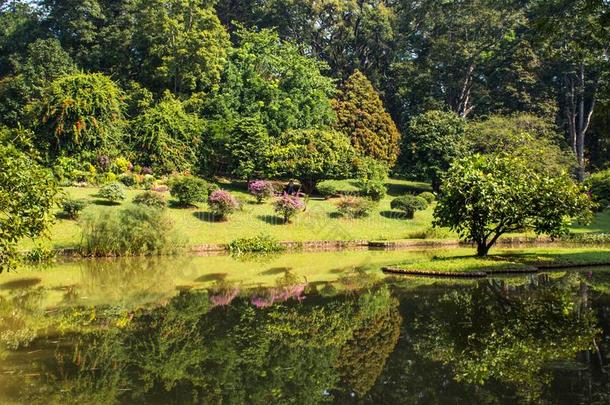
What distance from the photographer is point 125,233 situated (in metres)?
26.9

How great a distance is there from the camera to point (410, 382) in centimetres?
919

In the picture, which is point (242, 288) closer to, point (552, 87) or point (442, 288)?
point (442, 288)

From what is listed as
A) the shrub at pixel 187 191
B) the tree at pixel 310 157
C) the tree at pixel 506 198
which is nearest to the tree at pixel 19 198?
the tree at pixel 506 198

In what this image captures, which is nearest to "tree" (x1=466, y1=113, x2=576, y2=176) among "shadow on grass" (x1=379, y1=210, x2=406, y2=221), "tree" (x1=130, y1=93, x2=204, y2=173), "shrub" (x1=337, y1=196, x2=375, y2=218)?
"shadow on grass" (x1=379, y1=210, x2=406, y2=221)

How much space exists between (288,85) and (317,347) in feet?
137

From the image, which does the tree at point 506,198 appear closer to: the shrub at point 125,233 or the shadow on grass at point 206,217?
the shrub at point 125,233

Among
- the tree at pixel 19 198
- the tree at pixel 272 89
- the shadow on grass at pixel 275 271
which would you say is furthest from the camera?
the tree at pixel 272 89

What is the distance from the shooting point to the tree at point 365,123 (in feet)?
171

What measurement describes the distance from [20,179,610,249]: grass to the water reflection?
13.8 metres

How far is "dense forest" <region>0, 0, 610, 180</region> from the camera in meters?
42.4

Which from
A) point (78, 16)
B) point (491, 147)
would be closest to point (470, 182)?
point (491, 147)

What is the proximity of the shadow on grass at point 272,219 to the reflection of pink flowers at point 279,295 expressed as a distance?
15681mm

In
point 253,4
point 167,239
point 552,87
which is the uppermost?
point 253,4

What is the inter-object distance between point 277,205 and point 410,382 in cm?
2573
